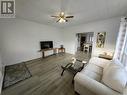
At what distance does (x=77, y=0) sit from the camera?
1.95 metres

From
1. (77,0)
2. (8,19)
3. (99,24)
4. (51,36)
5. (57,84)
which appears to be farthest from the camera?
(51,36)

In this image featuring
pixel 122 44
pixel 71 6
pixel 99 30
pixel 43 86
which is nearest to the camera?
pixel 43 86

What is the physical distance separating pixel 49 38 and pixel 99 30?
347cm

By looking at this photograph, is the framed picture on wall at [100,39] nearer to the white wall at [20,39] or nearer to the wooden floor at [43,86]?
the wooden floor at [43,86]

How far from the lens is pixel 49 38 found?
5344mm

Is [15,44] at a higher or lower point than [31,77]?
higher

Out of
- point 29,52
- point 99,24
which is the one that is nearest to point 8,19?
point 29,52

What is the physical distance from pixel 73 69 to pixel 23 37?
3.19 metres

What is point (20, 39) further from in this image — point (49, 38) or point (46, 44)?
point (49, 38)

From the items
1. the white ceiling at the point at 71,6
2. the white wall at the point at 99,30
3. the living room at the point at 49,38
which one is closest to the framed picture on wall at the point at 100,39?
the living room at the point at 49,38

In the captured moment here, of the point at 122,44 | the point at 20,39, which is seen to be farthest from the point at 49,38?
the point at 122,44

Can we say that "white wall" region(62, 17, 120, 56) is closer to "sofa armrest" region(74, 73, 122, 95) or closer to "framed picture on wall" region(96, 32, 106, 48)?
"framed picture on wall" region(96, 32, 106, 48)

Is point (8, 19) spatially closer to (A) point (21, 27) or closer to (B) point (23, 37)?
(A) point (21, 27)

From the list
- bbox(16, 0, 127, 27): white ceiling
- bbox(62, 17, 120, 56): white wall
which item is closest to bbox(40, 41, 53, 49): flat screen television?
bbox(62, 17, 120, 56): white wall
